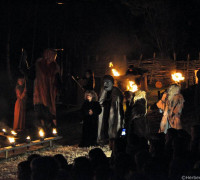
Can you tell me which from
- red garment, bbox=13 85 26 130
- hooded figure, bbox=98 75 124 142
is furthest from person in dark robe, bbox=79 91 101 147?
red garment, bbox=13 85 26 130

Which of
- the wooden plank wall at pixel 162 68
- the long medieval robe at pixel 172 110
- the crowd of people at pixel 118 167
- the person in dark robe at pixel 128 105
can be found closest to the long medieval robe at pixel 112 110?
the person in dark robe at pixel 128 105

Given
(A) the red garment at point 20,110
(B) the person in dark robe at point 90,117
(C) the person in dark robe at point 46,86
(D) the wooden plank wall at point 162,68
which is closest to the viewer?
(B) the person in dark robe at point 90,117

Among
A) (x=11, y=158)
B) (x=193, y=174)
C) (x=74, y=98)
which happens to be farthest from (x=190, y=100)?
(x=193, y=174)

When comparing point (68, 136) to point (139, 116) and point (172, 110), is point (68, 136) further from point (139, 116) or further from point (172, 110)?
point (172, 110)

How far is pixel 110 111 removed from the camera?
11.1 meters

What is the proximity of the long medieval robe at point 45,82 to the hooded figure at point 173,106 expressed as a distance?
3.00 meters

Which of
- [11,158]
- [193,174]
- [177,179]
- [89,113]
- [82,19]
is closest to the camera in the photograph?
[193,174]

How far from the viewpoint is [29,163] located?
5039 mm

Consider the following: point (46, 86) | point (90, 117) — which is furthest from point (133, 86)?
point (46, 86)

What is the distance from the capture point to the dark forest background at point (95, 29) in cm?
2691

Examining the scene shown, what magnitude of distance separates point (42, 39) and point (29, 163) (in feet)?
77.1

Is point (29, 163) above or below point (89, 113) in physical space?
below

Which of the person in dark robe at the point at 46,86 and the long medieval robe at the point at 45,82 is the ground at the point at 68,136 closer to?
the person in dark robe at the point at 46,86

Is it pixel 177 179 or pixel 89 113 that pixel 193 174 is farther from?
pixel 89 113
